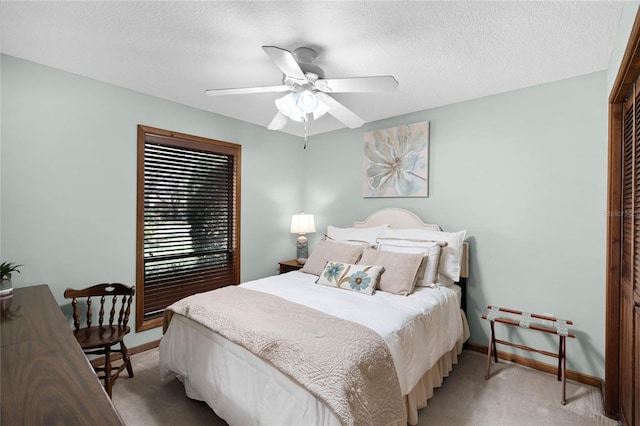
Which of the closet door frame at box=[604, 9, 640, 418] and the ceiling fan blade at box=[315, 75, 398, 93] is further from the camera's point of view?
the closet door frame at box=[604, 9, 640, 418]

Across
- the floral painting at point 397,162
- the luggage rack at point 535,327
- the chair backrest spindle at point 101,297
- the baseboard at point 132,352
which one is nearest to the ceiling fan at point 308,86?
the floral painting at point 397,162

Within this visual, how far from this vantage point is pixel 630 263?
1.77 metres

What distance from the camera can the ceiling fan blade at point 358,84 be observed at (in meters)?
1.84

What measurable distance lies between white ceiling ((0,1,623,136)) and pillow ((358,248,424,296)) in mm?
1501

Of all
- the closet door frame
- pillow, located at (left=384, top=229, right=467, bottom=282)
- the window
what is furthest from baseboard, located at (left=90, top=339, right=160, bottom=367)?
the closet door frame

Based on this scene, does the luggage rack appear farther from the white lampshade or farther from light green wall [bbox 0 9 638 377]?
the white lampshade

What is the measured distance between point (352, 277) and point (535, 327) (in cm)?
142

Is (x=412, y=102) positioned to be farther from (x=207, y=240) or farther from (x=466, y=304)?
(x=207, y=240)

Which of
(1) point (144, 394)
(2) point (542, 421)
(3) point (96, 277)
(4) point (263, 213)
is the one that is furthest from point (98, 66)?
(2) point (542, 421)

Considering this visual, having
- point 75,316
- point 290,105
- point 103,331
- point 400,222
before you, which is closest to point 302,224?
point 400,222

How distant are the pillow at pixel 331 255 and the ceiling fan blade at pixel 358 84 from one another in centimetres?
154

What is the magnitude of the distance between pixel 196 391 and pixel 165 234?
1595 millimetres

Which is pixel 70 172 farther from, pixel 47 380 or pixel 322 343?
pixel 322 343

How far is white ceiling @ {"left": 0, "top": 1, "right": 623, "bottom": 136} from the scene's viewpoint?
66.0 inches
